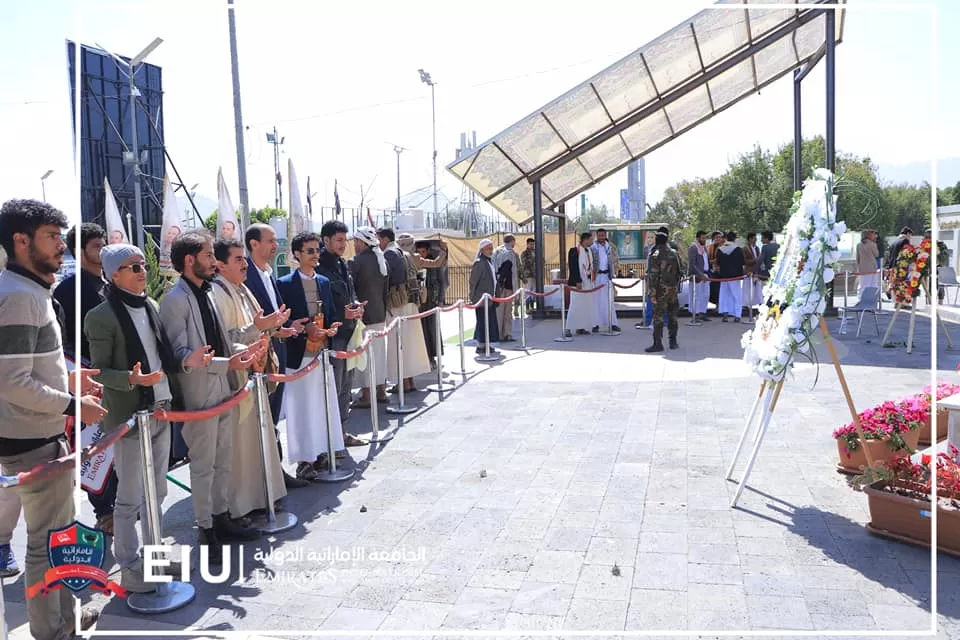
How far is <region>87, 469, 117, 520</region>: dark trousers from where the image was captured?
16.0 ft

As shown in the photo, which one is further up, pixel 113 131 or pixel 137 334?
pixel 113 131

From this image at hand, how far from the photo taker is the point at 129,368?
3953 millimetres

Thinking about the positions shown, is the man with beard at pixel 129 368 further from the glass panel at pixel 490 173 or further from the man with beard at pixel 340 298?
the glass panel at pixel 490 173

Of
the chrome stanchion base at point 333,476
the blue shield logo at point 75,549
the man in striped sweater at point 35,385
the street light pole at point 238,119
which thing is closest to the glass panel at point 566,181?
the street light pole at point 238,119

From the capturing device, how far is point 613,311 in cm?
1482

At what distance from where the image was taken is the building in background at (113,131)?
17312 millimetres

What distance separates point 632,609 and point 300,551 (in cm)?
205

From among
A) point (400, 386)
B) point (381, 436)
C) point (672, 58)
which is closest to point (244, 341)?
point (381, 436)

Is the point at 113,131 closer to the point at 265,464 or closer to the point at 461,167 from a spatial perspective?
the point at 461,167

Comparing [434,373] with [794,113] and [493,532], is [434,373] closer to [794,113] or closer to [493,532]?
[493,532]

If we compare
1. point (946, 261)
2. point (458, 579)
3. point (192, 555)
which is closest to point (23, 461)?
point (192, 555)

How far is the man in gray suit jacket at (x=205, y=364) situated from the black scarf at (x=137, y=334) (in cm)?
9

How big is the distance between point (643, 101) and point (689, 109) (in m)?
2.42

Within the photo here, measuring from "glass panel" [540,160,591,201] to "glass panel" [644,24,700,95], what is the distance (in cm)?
278
